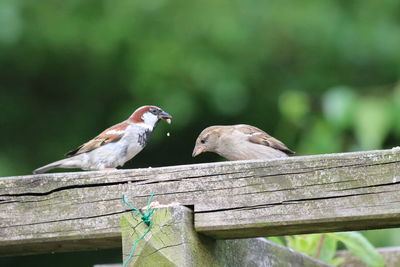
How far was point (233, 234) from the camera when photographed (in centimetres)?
175

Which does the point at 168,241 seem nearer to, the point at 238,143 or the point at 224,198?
the point at 224,198

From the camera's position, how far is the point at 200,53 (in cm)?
588

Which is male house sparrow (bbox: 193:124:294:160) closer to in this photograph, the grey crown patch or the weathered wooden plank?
the grey crown patch

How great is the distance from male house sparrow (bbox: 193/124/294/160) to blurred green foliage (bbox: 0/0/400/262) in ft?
5.74

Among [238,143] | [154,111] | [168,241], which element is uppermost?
[168,241]

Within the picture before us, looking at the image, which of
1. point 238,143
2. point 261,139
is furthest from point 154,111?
point 261,139

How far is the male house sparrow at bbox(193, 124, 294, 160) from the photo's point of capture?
3641 millimetres

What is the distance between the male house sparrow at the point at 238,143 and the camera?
3641mm

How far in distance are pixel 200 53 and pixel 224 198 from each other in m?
4.24

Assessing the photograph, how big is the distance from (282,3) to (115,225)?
447 cm

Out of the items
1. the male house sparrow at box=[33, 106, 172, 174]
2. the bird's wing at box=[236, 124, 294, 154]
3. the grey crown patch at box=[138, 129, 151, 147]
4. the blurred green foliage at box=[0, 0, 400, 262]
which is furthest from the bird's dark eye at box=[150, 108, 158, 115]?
the blurred green foliage at box=[0, 0, 400, 262]

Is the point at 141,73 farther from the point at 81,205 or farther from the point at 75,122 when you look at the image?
the point at 81,205

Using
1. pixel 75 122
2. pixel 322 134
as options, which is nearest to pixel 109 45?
pixel 75 122

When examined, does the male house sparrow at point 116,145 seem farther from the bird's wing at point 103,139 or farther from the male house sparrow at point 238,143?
the male house sparrow at point 238,143
